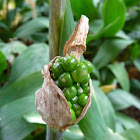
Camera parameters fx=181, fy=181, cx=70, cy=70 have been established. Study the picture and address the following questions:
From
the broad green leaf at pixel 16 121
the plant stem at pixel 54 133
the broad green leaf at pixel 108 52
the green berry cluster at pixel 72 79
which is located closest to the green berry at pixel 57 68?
the green berry cluster at pixel 72 79

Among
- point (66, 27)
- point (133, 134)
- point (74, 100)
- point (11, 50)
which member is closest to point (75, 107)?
point (74, 100)

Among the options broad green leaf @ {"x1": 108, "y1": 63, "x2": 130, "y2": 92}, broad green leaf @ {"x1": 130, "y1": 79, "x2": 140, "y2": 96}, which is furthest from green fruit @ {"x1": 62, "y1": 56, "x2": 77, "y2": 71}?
broad green leaf @ {"x1": 130, "y1": 79, "x2": 140, "y2": 96}

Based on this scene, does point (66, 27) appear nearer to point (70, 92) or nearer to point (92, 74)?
point (70, 92)

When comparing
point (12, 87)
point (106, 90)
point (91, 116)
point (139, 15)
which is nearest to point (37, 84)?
point (12, 87)

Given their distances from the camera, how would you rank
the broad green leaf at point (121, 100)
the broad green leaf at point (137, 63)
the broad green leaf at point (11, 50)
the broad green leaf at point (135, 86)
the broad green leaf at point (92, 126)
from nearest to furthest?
the broad green leaf at point (92, 126) < the broad green leaf at point (11, 50) < the broad green leaf at point (121, 100) < the broad green leaf at point (137, 63) < the broad green leaf at point (135, 86)

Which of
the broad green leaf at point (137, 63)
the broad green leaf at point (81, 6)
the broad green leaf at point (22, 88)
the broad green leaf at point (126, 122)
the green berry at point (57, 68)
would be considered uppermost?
the broad green leaf at point (81, 6)

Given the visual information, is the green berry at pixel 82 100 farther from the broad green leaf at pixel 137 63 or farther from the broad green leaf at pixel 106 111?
the broad green leaf at pixel 137 63
